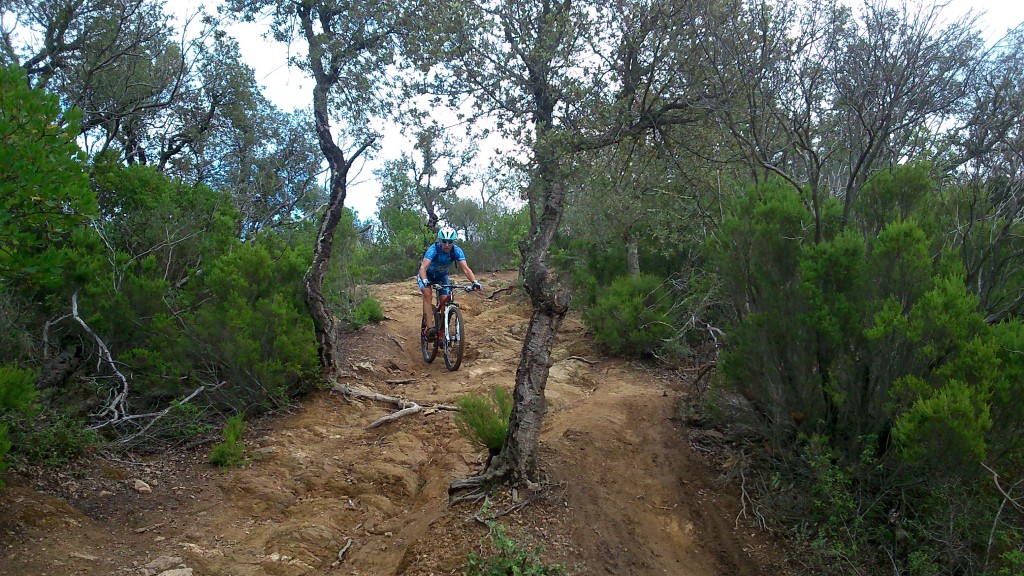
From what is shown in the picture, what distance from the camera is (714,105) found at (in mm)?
5020

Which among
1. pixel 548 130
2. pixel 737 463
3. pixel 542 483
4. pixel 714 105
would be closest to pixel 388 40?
pixel 548 130

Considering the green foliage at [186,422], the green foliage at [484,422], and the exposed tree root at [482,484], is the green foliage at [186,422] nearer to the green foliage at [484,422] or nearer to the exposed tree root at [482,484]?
the green foliage at [484,422]

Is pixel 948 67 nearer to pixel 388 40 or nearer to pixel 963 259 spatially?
pixel 963 259

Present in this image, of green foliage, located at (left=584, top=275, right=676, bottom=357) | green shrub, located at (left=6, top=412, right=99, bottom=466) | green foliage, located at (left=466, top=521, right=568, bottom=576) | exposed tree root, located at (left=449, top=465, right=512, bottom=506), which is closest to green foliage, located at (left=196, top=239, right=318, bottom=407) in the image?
green shrub, located at (left=6, top=412, right=99, bottom=466)

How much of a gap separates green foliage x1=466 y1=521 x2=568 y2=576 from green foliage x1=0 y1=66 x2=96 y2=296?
3.18 meters

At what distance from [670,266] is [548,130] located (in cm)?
668

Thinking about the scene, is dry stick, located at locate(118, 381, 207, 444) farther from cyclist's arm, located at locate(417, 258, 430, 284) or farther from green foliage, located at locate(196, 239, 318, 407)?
cyclist's arm, located at locate(417, 258, 430, 284)

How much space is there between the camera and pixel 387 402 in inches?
271

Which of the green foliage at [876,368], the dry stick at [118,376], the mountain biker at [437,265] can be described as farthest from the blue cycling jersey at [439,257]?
the green foliage at [876,368]

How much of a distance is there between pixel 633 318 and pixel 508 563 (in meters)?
A: 5.70

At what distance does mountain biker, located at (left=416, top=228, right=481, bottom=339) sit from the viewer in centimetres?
799

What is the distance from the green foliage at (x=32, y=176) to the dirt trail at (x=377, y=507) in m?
1.55

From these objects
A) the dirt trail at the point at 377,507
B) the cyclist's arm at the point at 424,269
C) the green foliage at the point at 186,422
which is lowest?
the dirt trail at the point at 377,507

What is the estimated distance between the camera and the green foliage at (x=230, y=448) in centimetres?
511
